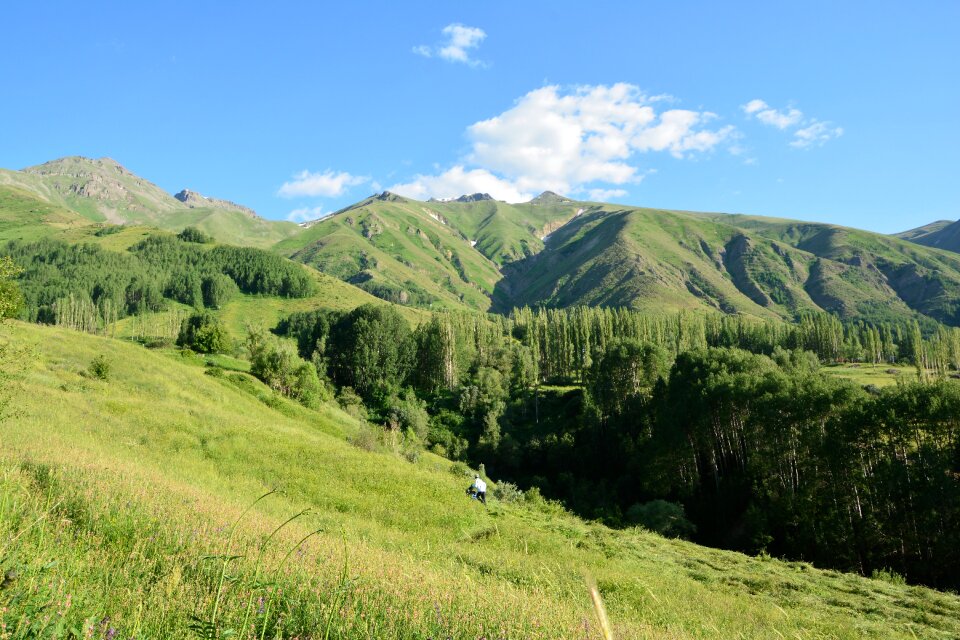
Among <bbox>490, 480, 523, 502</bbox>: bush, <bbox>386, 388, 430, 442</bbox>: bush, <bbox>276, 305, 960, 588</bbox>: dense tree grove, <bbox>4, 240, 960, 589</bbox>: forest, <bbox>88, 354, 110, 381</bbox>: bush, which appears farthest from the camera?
<bbox>386, 388, 430, 442</bbox>: bush

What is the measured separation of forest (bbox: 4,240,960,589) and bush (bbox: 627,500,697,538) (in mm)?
→ 195

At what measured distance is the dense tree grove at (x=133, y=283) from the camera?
6024 inches

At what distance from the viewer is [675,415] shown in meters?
54.8

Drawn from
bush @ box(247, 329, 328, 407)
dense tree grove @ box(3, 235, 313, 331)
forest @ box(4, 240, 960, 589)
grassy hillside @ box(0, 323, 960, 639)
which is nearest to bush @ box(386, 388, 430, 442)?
forest @ box(4, 240, 960, 589)

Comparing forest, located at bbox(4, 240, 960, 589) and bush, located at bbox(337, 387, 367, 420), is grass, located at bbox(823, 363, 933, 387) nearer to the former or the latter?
forest, located at bbox(4, 240, 960, 589)

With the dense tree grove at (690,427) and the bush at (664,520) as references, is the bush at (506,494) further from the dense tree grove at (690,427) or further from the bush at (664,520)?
the bush at (664,520)

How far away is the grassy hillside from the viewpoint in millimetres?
5844

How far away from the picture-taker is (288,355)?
214 ft

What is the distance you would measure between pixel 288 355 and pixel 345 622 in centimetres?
6377

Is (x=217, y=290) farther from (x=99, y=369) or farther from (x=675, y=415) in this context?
(x=675, y=415)

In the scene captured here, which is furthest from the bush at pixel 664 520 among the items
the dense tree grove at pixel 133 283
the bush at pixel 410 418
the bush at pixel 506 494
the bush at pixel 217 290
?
the bush at pixel 217 290

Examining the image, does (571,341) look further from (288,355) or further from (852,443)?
(852,443)

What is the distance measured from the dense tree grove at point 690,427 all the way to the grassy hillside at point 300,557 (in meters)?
15.0

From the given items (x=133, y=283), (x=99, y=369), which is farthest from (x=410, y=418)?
(x=133, y=283)
